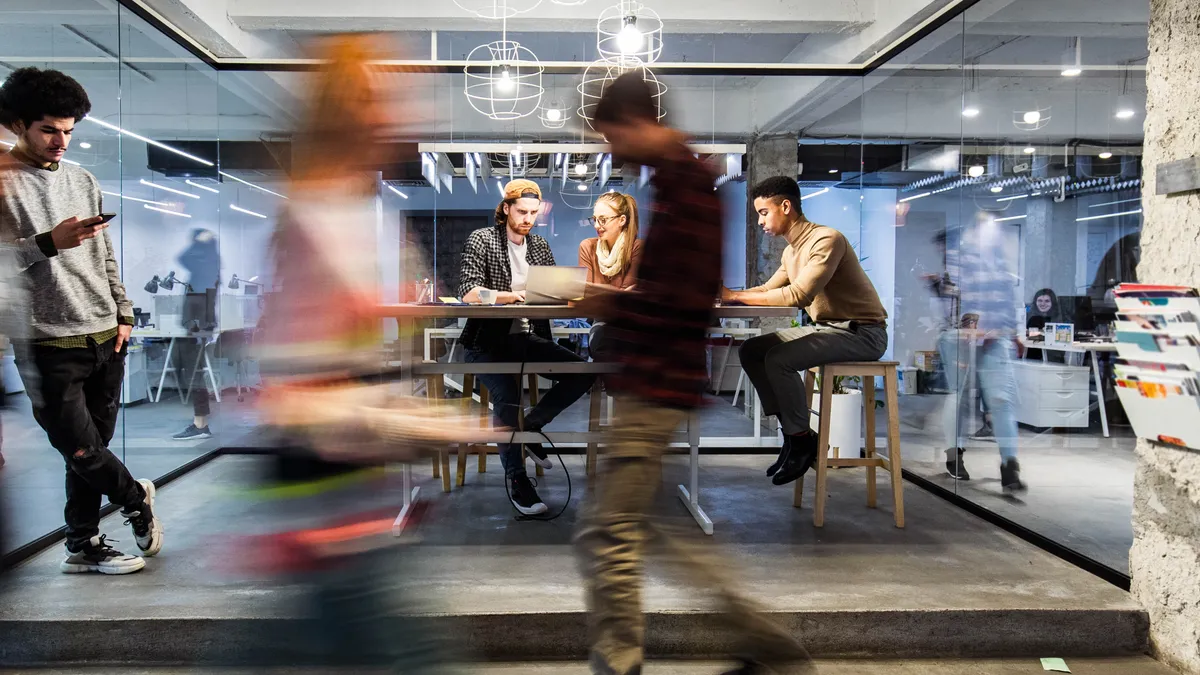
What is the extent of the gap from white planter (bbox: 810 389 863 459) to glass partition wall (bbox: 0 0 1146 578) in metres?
0.40

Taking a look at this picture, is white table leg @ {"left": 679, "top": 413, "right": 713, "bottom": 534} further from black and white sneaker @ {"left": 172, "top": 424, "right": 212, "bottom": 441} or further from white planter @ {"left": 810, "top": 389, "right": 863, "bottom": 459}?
black and white sneaker @ {"left": 172, "top": 424, "right": 212, "bottom": 441}

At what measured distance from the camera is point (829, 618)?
2410mm

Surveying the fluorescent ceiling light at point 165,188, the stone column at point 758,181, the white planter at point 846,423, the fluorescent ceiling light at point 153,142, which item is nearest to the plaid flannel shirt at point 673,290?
the white planter at point 846,423

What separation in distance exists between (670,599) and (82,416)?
2187mm

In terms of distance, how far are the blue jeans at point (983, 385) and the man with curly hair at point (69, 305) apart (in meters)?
4.06

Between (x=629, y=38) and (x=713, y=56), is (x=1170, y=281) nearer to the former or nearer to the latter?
(x=629, y=38)

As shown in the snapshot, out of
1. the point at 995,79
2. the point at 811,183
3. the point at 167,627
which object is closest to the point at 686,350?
the point at 167,627

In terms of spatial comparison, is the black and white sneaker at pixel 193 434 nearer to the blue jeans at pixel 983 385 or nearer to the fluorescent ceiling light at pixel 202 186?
the fluorescent ceiling light at pixel 202 186

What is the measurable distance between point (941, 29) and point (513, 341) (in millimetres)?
2994

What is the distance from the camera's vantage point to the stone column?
607cm

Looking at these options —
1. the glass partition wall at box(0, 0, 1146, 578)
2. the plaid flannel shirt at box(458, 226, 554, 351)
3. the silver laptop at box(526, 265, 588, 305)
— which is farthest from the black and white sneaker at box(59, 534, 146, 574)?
the silver laptop at box(526, 265, 588, 305)

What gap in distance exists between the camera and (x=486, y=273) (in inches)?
150

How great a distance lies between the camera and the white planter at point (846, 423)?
174 inches

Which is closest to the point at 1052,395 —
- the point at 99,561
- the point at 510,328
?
the point at 510,328
